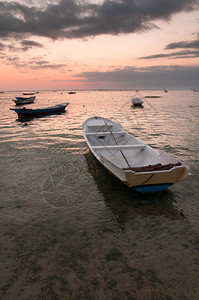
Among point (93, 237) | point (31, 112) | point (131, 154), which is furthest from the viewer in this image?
point (31, 112)

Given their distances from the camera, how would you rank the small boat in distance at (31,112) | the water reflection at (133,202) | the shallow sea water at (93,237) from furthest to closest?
the small boat in distance at (31,112), the water reflection at (133,202), the shallow sea water at (93,237)

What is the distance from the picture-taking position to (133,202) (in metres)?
6.83

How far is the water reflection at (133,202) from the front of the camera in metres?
6.18

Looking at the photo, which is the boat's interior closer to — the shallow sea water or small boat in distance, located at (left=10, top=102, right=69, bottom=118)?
the shallow sea water

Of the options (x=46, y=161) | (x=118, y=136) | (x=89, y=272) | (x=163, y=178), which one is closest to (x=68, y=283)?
(x=89, y=272)

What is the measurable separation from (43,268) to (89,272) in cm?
108

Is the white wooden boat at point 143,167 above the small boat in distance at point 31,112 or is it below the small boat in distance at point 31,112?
above

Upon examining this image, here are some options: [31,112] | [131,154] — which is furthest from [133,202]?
[31,112]

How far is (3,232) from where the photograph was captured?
211 inches

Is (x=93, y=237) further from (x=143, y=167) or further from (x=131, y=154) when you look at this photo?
(x=131, y=154)

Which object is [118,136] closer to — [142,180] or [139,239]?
[142,180]

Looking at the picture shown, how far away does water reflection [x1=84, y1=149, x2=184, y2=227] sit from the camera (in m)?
6.18

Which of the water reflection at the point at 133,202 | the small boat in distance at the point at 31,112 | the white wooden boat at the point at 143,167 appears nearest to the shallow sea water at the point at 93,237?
the water reflection at the point at 133,202

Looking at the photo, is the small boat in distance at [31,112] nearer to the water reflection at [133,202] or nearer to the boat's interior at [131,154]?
the boat's interior at [131,154]
